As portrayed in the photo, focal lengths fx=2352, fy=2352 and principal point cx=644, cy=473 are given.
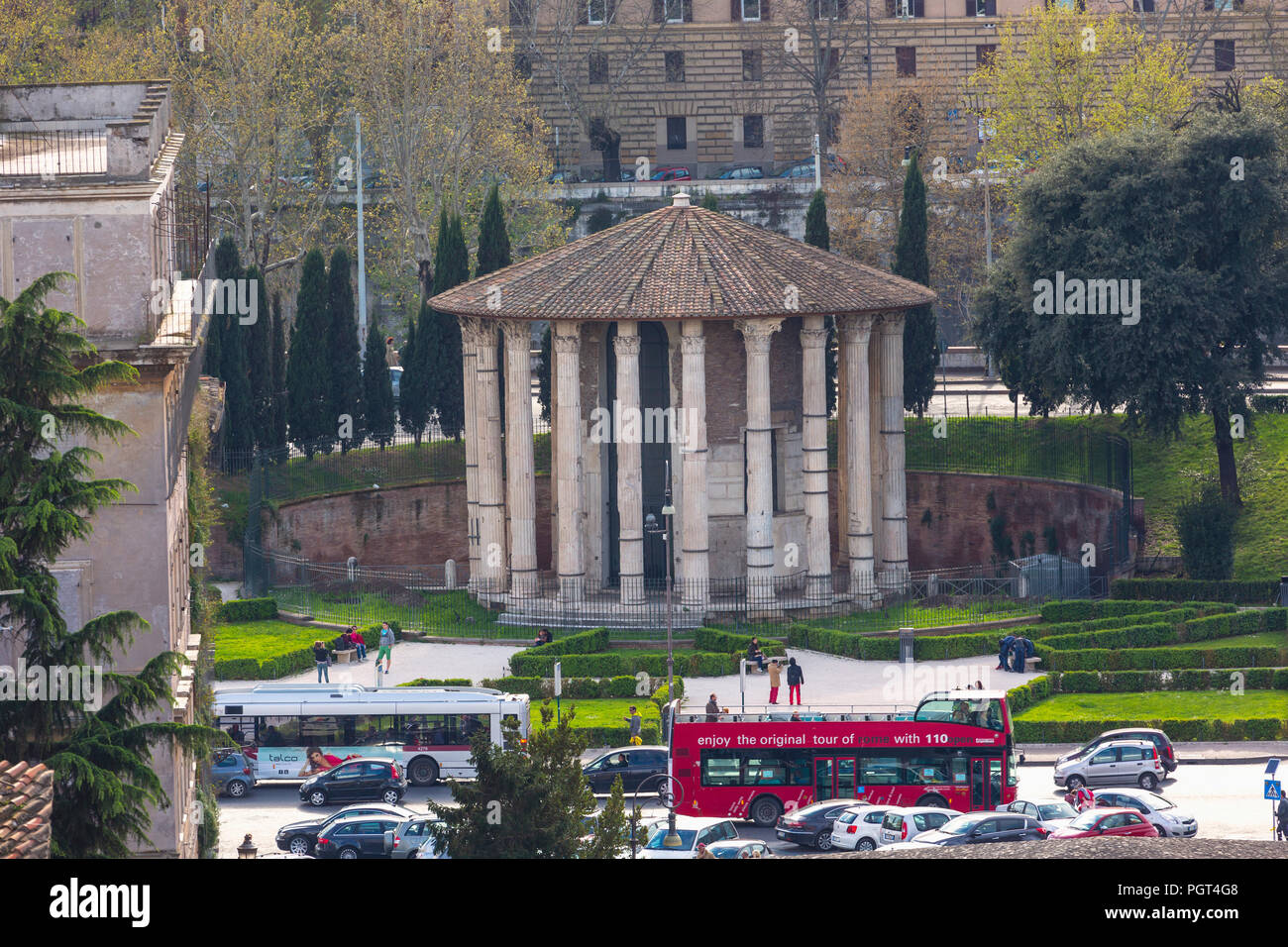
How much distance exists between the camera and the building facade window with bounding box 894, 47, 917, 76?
111 m

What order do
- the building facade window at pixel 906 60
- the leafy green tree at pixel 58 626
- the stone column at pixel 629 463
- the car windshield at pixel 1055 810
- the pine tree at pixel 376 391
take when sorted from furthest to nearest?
1. the building facade window at pixel 906 60
2. the pine tree at pixel 376 391
3. the stone column at pixel 629 463
4. the car windshield at pixel 1055 810
5. the leafy green tree at pixel 58 626

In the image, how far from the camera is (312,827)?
150ft

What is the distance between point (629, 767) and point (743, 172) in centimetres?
6081

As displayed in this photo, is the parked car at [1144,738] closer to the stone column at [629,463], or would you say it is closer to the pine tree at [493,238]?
the stone column at [629,463]

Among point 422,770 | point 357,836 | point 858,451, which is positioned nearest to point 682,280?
point 858,451

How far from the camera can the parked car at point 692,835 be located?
41.5 meters

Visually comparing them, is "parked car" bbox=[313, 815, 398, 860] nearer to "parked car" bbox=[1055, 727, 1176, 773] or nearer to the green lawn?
"parked car" bbox=[1055, 727, 1176, 773]

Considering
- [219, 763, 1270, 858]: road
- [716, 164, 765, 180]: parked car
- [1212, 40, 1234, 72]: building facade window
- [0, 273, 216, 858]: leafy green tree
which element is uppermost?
[1212, 40, 1234, 72]: building facade window

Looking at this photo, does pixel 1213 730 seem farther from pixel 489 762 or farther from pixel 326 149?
pixel 326 149

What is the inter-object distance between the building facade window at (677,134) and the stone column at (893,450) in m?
45.2

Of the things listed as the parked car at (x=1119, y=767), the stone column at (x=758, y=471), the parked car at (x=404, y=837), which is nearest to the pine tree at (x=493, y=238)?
the stone column at (x=758, y=471)

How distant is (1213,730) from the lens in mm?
53500

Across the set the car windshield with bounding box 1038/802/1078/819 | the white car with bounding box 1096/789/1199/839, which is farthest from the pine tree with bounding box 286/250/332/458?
the white car with bounding box 1096/789/1199/839

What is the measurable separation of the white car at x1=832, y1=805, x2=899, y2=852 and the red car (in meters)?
3.50
